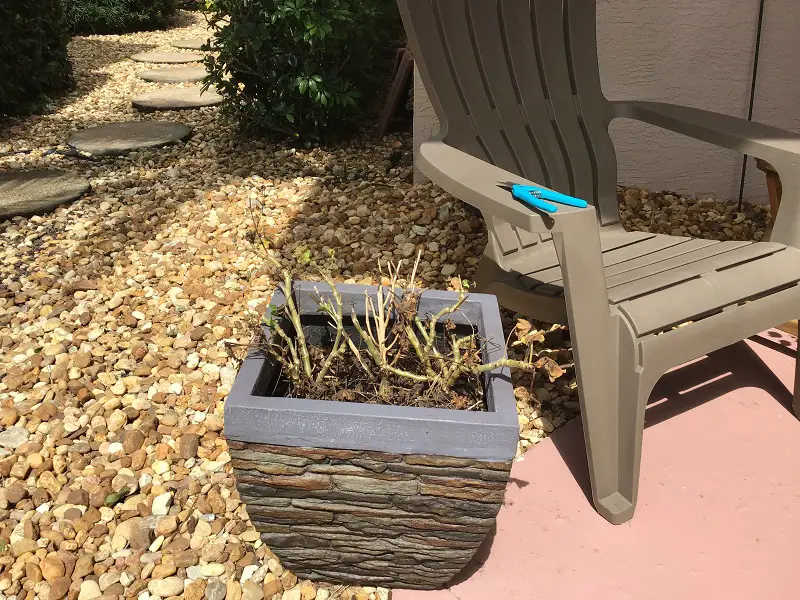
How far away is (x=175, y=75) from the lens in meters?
5.64

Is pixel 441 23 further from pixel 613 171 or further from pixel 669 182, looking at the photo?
pixel 669 182

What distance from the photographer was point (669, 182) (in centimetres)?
322

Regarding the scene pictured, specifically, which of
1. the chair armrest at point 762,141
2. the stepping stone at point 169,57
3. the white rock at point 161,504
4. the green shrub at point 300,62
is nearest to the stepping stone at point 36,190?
the green shrub at point 300,62

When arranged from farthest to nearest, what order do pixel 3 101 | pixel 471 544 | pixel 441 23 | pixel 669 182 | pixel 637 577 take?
pixel 3 101 → pixel 669 182 → pixel 441 23 → pixel 637 577 → pixel 471 544

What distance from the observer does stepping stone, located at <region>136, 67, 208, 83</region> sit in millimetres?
5512

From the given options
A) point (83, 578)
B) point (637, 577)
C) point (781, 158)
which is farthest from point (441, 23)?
point (83, 578)

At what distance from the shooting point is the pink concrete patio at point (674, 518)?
4.73 feet

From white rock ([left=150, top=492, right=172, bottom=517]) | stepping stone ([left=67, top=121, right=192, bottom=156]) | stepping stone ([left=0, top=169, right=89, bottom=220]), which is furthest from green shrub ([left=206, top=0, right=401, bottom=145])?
white rock ([left=150, top=492, right=172, bottom=517])

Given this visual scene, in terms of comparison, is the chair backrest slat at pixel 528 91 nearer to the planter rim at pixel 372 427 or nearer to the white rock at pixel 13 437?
the planter rim at pixel 372 427

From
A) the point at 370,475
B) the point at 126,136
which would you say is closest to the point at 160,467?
the point at 370,475

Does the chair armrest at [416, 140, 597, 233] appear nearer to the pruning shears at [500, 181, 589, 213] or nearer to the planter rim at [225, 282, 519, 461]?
the pruning shears at [500, 181, 589, 213]

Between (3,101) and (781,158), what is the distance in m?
4.51

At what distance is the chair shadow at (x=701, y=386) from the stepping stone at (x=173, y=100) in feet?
12.1

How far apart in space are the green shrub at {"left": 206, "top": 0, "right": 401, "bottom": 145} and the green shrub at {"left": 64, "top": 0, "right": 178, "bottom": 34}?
4421mm
